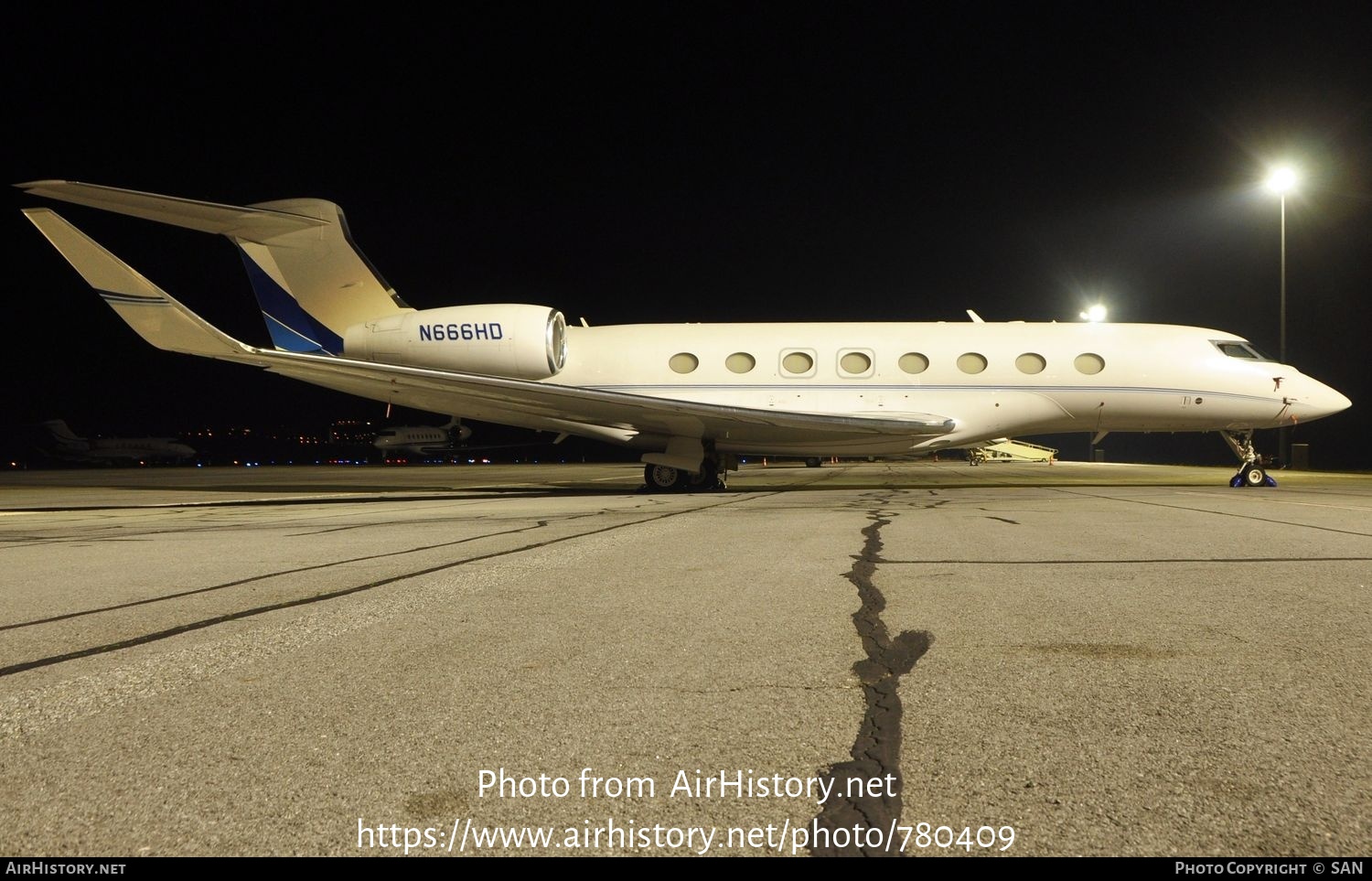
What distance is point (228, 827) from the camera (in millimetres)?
1719

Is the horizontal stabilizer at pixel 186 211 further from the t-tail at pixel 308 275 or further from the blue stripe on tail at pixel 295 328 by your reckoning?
the blue stripe on tail at pixel 295 328

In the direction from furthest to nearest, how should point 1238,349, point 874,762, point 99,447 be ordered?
point 99,447 < point 1238,349 < point 874,762

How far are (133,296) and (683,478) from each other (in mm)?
8529

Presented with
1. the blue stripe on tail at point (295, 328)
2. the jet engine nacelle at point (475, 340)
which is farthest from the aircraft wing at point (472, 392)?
the blue stripe on tail at point (295, 328)

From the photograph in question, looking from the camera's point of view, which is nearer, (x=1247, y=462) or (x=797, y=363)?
(x=797, y=363)

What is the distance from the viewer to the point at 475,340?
1379 centimetres

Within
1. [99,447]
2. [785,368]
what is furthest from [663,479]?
[99,447]

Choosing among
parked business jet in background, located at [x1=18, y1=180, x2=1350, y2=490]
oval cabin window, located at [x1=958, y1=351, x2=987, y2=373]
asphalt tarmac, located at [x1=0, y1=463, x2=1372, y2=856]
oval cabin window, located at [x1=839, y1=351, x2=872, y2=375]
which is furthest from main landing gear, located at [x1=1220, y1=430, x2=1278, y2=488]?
asphalt tarmac, located at [x1=0, y1=463, x2=1372, y2=856]

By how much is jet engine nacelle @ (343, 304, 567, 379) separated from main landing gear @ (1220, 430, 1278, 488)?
1252 cm

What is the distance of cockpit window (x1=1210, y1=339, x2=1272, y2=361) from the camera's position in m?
14.8

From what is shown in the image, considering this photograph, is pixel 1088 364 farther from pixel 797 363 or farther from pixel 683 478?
pixel 683 478

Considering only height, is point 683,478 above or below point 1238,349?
below

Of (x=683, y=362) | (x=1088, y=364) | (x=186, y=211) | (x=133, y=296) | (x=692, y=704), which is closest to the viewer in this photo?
(x=692, y=704)

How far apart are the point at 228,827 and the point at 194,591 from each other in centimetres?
335
